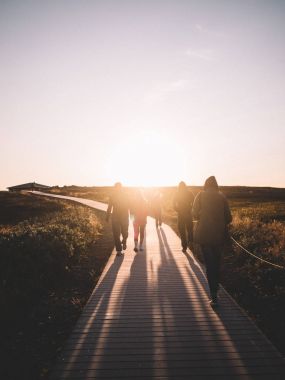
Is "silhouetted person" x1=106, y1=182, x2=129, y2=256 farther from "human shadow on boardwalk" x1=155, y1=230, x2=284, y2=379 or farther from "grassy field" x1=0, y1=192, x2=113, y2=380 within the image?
"human shadow on boardwalk" x1=155, y1=230, x2=284, y2=379

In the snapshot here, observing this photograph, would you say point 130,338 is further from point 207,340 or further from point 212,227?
point 212,227

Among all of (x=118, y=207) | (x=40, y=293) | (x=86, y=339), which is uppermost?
(x=118, y=207)

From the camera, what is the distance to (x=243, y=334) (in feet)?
17.2

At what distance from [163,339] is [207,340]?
68 centimetres

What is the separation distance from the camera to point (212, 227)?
6.39 m

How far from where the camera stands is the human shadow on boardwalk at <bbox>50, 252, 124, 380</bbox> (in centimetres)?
426

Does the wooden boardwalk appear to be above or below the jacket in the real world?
below

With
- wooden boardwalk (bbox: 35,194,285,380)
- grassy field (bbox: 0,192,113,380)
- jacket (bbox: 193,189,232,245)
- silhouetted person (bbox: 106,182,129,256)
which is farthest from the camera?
silhouetted person (bbox: 106,182,129,256)

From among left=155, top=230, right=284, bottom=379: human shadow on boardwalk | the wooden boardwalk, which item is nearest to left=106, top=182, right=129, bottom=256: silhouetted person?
the wooden boardwalk

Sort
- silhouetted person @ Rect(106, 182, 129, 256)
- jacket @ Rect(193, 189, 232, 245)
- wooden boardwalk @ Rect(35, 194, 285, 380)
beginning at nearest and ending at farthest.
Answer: wooden boardwalk @ Rect(35, 194, 285, 380), jacket @ Rect(193, 189, 232, 245), silhouetted person @ Rect(106, 182, 129, 256)

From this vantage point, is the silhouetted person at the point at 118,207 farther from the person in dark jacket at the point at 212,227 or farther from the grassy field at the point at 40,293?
the person in dark jacket at the point at 212,227

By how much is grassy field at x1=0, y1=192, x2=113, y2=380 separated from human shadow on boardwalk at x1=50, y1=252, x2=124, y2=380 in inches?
7.0

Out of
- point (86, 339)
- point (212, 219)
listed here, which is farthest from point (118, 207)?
point (86, 339)

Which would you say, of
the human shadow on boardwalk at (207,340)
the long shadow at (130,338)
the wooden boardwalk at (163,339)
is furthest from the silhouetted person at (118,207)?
the human shadow on boardwalk at (207,340)
